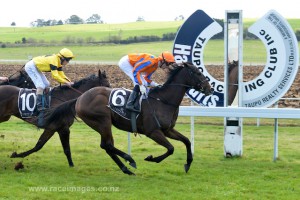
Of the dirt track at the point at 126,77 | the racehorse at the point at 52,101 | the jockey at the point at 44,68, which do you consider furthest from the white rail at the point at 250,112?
the dirt track at the point at 126,77

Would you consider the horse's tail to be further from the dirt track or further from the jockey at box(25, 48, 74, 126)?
the dirt track

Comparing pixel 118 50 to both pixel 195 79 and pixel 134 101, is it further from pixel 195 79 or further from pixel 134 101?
pixel 134 101

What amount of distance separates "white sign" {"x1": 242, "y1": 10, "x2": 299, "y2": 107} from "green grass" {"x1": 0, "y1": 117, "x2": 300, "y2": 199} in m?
1.04

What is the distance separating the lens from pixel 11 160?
967 centimetres

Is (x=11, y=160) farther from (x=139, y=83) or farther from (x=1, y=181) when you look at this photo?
(x=139, y=83)

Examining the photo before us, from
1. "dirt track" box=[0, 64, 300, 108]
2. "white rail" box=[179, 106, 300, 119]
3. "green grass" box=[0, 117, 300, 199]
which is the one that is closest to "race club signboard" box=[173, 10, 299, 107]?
"white rail" box=[179, 106, 300, 119]

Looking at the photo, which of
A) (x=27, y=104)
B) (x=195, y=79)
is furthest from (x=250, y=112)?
(x=27, y=104)

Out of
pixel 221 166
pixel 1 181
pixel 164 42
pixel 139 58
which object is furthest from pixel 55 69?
pixel 164 42

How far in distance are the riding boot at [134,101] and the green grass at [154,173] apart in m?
0.95

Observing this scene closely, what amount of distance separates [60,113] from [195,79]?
211 cm

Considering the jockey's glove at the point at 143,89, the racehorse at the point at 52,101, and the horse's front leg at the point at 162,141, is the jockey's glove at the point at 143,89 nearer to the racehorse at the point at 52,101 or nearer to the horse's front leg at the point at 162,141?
the horse's front leg at the point at 162,141

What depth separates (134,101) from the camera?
28.9ft

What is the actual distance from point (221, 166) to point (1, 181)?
335 cm

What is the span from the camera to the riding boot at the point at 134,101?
877 centimetres
